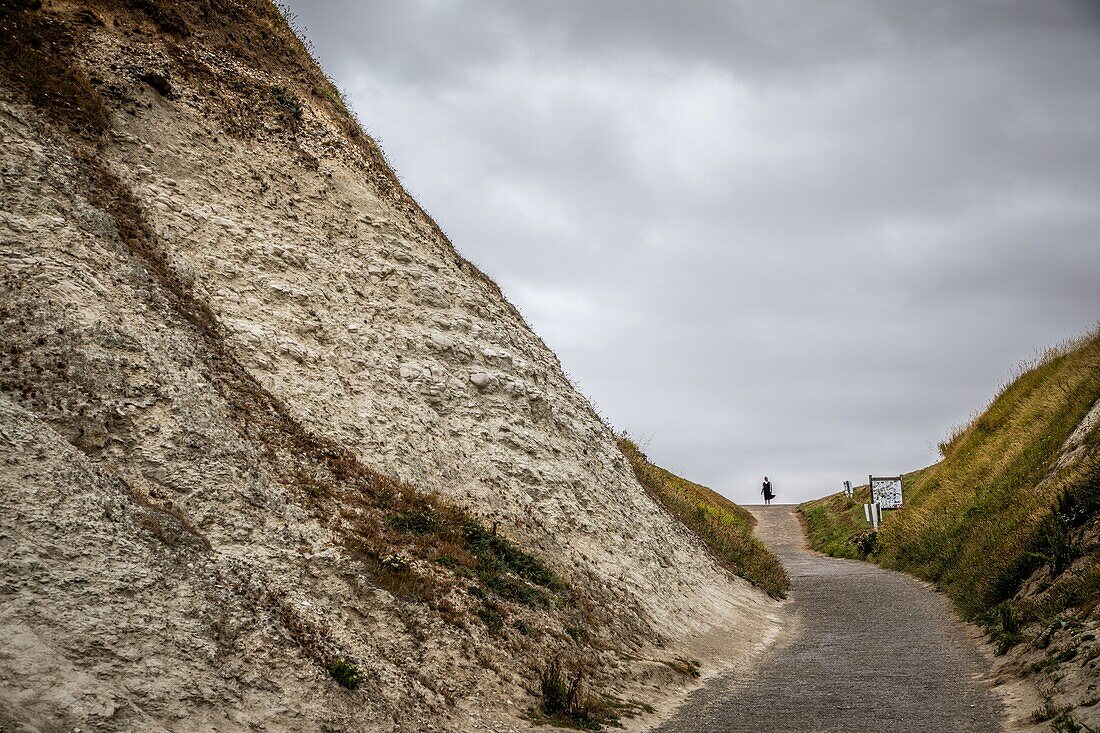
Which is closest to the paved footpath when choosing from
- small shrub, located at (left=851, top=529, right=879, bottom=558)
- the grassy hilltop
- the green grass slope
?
the grassy hilltop

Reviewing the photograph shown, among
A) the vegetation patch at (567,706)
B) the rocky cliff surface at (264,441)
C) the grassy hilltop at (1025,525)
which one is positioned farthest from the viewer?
the grassy hilltop at (1025,525)

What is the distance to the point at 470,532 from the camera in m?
14.5

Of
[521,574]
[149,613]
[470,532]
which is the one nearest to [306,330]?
[470,532]

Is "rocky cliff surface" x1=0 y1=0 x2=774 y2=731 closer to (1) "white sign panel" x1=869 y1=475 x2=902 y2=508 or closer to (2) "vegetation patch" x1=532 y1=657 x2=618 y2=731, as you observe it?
(2) "vegetation patch" x1=532 y1=657 x2=618 y2=731

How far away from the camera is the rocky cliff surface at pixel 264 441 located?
28.2ft

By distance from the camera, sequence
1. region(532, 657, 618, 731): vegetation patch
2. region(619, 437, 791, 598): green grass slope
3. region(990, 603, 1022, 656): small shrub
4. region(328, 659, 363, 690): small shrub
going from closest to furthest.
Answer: region(328, 659, 363, 690): small shrub < region(532, 657, 618, 731): vegetation patch < region(990, 603, 1022, 656): small shrub < region(619, 437, 791, 598): green grass slope

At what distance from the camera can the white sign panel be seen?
35.3 m

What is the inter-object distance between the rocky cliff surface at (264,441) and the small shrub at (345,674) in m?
0.12

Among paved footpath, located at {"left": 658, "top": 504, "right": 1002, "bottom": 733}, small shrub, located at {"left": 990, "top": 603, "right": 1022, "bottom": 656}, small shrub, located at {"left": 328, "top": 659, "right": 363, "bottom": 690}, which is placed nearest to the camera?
small shrub, located at {"left": 328, "top": 659, "right": 363, "bottom": 690}

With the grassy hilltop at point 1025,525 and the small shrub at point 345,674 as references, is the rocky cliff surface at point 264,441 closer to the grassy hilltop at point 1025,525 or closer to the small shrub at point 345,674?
the small shrub at point 345,674

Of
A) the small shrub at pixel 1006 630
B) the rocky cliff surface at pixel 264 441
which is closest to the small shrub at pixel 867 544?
the rocky cliff surface at pixel 264 441

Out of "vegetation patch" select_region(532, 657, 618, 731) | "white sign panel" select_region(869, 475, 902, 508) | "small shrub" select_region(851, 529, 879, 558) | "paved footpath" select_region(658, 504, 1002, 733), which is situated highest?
"white sign panel" select_region(869, 475, 902, 508)

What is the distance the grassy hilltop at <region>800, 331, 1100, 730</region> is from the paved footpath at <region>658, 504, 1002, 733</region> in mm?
911

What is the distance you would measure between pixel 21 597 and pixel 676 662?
11417 millimetres
